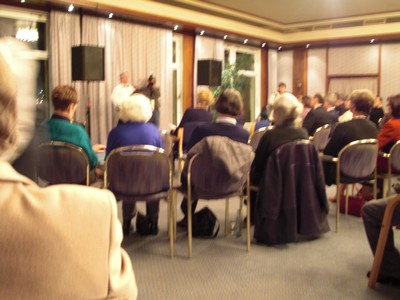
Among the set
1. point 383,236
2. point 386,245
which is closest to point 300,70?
point 386,245

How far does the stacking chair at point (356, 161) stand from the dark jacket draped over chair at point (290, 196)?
0.39 m

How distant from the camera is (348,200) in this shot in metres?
4.71

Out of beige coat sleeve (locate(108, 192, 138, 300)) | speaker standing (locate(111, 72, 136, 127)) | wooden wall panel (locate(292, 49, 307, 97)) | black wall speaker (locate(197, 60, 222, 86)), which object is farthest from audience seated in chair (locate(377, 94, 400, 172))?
wooden wall panel (locate(292, 49, 307, 97))

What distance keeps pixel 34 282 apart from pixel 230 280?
2.19 metres

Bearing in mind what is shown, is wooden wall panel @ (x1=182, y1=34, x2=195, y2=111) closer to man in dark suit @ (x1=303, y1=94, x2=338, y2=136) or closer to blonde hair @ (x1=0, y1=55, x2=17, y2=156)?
man in dark suit @ (x1=303, y1=94, x2=338, y2=136)

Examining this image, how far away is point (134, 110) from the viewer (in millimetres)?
3541

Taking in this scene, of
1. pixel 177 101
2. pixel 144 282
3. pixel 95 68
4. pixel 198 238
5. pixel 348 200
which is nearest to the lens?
pixel 144 282

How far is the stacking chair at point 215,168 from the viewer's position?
3.26 metres

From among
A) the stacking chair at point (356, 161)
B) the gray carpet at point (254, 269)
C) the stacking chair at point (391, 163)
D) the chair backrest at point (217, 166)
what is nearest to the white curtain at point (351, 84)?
the stacking chair at point (391, 163)

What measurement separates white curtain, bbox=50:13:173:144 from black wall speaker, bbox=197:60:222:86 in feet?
2.12

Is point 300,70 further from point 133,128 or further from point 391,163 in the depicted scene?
point 133,128

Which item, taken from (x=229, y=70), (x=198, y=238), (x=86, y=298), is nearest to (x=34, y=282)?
(x=86, y=298)

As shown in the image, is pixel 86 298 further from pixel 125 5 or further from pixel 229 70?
pixel 229 70

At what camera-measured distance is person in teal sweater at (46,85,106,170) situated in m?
3.44
